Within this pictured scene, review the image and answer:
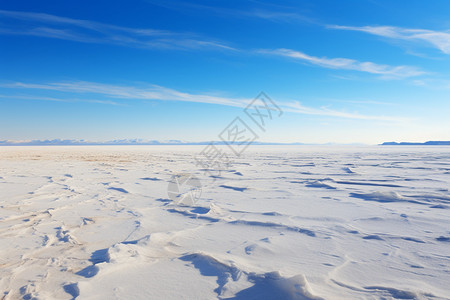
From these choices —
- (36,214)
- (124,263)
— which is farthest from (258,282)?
(36,214)

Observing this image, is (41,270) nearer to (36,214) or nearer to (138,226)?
(138,226)

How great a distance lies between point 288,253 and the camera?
238 centimetres

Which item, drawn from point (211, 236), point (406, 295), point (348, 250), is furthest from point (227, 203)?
point (406, 295)

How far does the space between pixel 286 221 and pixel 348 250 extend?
3.11 ft

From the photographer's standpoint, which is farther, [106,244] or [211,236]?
[211,236]

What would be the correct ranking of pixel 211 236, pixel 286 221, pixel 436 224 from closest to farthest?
1. pixel 211 236
2. pixel 436 224
3. pixel 286 221

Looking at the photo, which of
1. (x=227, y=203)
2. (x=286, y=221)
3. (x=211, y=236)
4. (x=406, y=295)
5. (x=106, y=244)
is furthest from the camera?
(x=227, y=203)

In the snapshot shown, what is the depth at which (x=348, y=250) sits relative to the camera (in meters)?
2.42

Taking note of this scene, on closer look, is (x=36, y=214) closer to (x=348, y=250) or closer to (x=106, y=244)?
(x=106, y=244)

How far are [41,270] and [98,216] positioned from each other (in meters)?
1.49

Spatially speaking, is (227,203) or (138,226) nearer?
(138,226)

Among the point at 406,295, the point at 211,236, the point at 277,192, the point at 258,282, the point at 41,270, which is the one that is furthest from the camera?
the point at 277,192

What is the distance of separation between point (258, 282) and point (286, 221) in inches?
59.8

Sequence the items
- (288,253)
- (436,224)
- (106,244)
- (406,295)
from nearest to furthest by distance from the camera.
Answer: (406,295)
(288,253)
(106,244)
(436,224)
